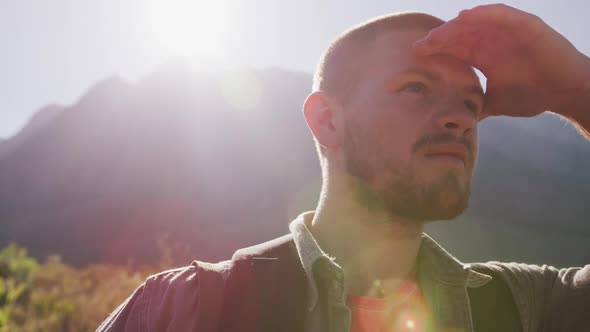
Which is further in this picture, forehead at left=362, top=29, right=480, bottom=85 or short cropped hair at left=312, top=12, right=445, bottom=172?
short cropped hair at left=312, top=12, right=445, bottom=172

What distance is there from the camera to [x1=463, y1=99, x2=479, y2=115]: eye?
2.87m

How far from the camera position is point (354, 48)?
312 centimetres

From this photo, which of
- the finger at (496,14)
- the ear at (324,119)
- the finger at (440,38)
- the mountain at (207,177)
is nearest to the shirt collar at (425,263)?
the ear at (324,119)

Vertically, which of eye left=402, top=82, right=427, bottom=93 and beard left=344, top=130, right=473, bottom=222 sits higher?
eye left=402, top=82, right=427, bottom=93

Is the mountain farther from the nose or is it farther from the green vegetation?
the nose

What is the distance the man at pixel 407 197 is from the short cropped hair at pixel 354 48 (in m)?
0.01

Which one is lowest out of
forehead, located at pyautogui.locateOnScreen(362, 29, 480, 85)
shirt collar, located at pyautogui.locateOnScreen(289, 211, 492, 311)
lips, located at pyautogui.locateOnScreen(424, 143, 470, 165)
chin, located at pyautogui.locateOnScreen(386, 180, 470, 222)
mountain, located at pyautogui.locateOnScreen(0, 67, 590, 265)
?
mountain, located at pyautogui.locateOnScreen(0, 67, 590, 265)

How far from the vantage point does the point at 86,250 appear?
45.8 metres

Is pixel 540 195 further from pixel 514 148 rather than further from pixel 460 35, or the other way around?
pixel 460 35

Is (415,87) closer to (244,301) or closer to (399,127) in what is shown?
(399,127)

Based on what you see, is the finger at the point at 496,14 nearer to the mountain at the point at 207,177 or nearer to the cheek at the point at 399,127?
the cheek at the point at 399,127

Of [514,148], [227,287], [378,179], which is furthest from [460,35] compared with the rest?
[514,148]

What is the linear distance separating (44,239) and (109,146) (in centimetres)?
2152

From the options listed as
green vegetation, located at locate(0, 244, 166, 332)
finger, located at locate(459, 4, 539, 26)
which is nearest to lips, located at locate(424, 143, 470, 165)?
finger, located at locate(459, 4, 539, 26)
